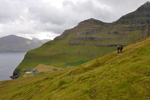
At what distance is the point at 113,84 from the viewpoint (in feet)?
51.0

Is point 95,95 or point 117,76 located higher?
point 117,76

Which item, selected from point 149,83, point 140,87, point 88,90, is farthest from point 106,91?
point 149,83

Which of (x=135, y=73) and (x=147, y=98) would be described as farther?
(x=135, y=73)

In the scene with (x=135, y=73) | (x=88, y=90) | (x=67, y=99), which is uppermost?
(x=135, y=73)

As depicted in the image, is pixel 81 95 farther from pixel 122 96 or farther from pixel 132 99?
pixel 132 99

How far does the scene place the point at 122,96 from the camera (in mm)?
12898

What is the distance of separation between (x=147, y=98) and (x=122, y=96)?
2.60 m

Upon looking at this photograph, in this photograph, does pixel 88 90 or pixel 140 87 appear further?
pixel 88 90

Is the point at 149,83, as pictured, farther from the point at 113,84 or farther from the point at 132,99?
the point at 113,84

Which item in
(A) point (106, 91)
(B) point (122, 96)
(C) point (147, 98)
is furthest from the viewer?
(A) point (106, 91)

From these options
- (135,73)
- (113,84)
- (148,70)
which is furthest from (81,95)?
(148,70)

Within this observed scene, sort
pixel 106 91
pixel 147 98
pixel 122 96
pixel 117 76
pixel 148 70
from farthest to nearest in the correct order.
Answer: pixel 117 76, pixel 148 70, pixel 106 91, pixel 122 96, pixel 147 98

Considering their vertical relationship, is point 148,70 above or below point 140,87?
above

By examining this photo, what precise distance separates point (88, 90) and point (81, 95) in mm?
1402
